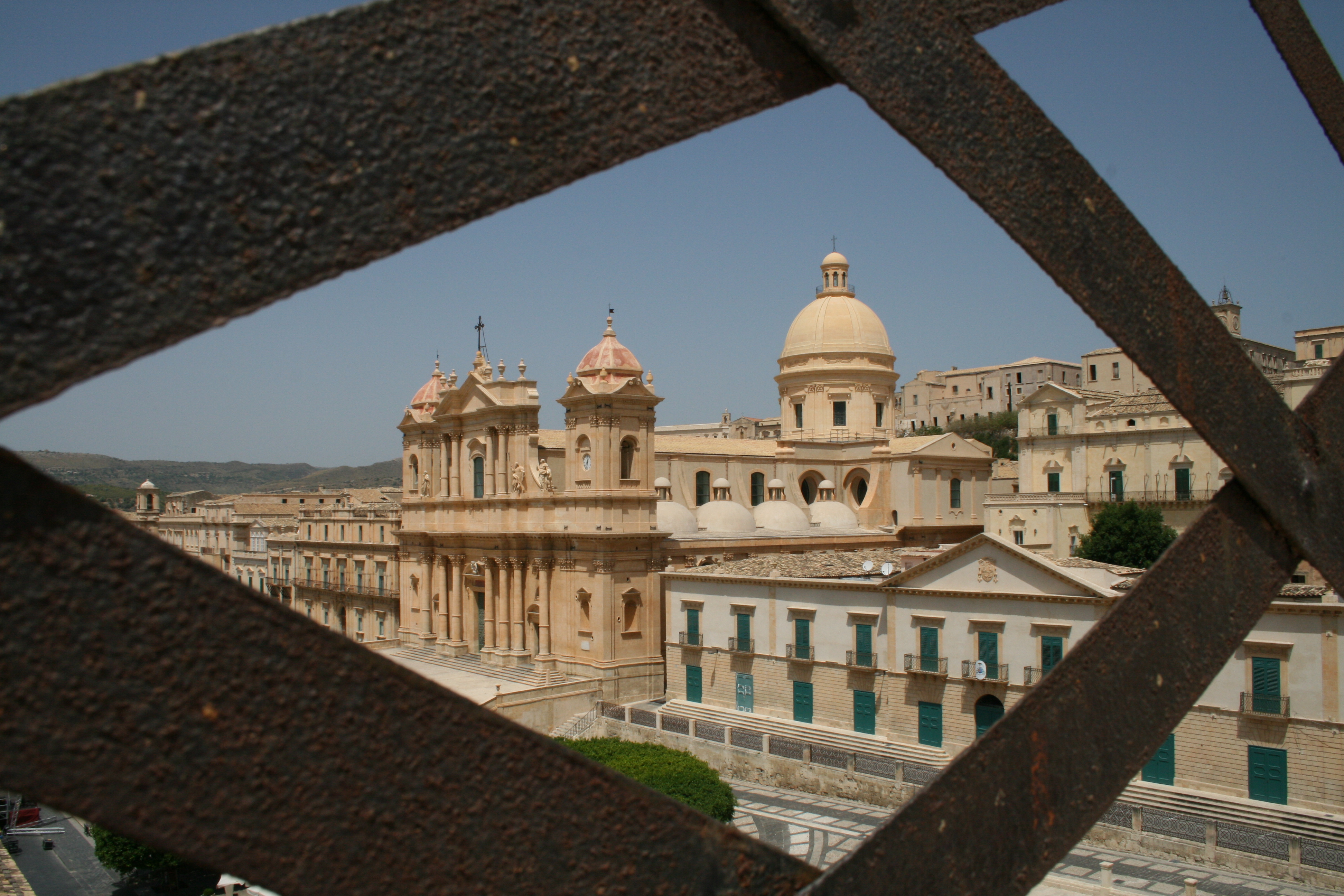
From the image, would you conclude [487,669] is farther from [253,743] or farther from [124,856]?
[253,743]

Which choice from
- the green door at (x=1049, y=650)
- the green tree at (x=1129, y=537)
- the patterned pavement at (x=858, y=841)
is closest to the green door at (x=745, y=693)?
the patterned pavement at (x=858, y=841)

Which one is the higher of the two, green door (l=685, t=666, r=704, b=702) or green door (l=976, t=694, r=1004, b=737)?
green door (l=976, t=694, r=1004, b=737)

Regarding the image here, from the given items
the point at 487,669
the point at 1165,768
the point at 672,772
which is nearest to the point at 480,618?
the point at 487,669

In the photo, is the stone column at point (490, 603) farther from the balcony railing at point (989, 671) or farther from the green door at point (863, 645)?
the balcony railing at point (989, 671)

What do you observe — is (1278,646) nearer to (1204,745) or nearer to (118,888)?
(1204,745)

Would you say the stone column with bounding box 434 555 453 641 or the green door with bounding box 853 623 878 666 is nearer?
the green door with bounding box 853 623 878 666

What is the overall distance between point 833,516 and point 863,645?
47.2ft

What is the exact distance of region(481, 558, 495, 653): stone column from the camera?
29.7 meters

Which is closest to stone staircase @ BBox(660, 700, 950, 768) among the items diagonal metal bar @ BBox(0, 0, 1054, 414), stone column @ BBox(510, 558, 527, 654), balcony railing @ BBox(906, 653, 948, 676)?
balcony railing @ BBox(906, 653, 948, 676)

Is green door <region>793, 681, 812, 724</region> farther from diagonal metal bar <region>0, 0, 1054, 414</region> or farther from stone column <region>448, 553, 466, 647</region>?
diagonal metal bar <region>0, 0, 1054, 414</region>

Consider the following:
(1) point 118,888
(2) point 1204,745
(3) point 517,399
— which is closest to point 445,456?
(3) point 517,399

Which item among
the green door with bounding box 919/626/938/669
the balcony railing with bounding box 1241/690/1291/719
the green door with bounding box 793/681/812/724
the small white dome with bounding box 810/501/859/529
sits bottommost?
the green door with bounding box 793/681/812/724

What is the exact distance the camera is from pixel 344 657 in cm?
109

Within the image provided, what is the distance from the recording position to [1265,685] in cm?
1645
